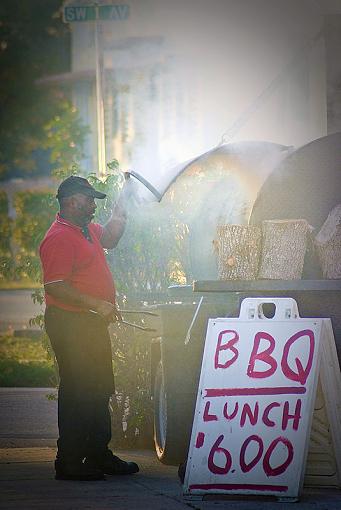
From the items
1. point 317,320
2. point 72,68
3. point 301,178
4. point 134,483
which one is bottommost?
point 134,483

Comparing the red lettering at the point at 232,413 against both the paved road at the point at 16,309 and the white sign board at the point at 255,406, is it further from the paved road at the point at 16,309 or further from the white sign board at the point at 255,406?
the paved road at the point at 16,309

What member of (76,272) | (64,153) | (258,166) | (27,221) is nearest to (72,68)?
(27,221)

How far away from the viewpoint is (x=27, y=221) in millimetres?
40969

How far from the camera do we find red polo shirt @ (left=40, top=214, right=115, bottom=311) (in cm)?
952

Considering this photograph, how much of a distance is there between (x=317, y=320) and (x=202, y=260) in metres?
3.74

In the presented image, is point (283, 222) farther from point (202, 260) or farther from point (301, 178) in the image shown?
point (202, 260)

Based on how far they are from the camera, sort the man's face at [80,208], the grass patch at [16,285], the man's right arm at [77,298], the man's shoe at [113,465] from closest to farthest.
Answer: the man's right arm at [77,298], the man's shoe at [113,465], the man's face at [80,208], the grass patch at [16,285]

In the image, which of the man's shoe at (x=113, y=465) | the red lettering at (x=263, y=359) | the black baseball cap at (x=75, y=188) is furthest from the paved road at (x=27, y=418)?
the red lettering at (x=263, y=359)

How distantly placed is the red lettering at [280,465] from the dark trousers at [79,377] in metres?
1.60

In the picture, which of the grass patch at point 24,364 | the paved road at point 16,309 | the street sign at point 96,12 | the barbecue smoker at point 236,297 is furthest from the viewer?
the paved road at point 16,309

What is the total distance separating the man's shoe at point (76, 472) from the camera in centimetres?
949

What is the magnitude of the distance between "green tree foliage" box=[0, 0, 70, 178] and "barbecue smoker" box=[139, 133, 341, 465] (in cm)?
4136

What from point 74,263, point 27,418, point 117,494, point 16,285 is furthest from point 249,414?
point 16,285

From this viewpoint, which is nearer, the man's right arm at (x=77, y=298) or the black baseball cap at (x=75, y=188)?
the man's right arm at (x=77, y=298)
